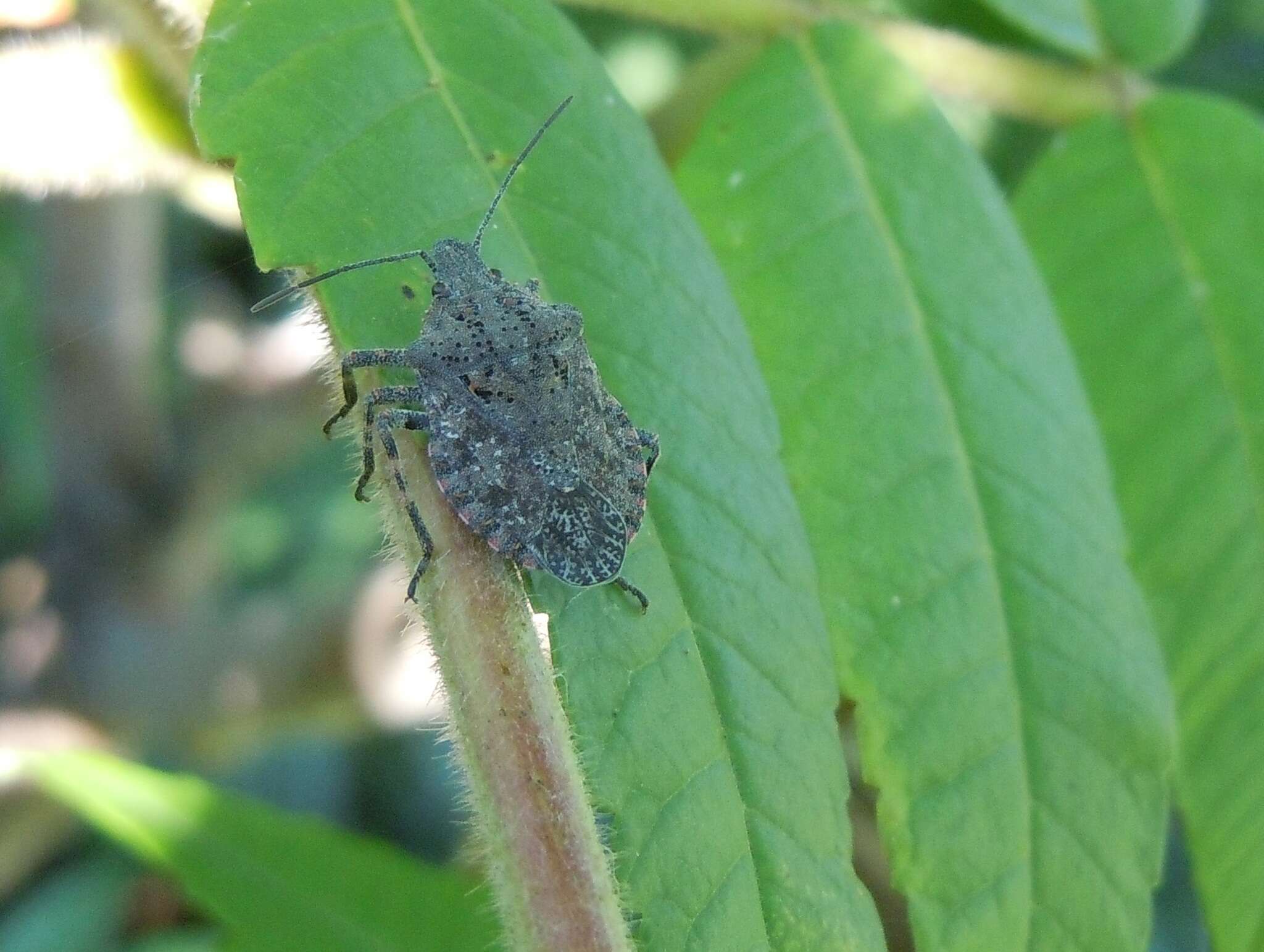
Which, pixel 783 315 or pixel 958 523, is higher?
pixel 783 315

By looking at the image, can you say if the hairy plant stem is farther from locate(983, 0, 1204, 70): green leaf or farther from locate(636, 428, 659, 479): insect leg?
locate(983, 0, 1204, 70): green leaf

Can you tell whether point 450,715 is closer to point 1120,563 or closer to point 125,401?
point 1120,563

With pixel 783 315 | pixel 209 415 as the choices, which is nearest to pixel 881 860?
pixel 783 315

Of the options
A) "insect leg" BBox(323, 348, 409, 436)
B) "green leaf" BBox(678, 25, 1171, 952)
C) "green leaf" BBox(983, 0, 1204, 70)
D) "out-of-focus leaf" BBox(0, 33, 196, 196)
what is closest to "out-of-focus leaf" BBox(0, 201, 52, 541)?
"out-of-focus leaf" BBox(0, 33, 196, 196)

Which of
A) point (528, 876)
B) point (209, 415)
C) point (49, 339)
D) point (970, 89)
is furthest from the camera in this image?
point (209, 415)

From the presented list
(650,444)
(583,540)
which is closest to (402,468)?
(583,540)

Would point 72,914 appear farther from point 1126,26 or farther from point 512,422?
point 1126,26

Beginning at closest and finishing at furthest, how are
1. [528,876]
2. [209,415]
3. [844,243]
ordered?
1. [528,876]
2. [844,243]
3. [209,415]
